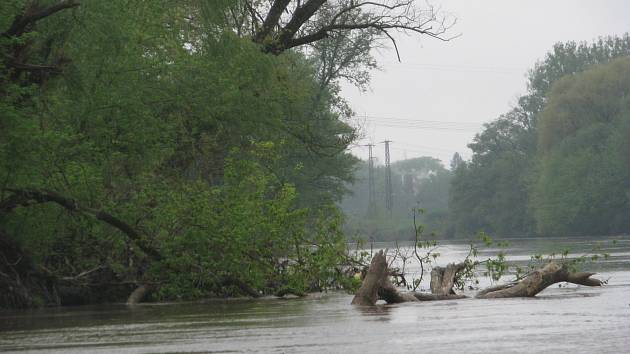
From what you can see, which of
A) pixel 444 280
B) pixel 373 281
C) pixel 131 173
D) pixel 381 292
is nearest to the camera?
pixel 373 281

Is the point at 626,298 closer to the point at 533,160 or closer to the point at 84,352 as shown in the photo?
the point at 84,352

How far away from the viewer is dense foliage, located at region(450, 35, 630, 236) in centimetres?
8425

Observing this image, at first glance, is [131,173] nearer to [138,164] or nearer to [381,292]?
[138,164]

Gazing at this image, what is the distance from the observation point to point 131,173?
66.4 ft

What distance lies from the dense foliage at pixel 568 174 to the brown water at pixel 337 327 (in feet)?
219

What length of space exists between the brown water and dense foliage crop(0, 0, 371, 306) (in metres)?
1.00

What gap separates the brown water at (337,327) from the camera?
1077 cm

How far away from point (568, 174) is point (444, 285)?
7100 centimetres

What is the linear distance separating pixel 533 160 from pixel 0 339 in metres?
98.7

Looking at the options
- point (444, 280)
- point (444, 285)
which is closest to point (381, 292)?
point (444, 285)

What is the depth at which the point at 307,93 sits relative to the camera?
28.5 m

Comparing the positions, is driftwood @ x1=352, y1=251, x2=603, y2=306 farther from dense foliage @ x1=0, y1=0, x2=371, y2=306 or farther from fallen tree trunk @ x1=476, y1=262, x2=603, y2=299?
dense foliage @ x1=0, y1=0, x2=371, y2=306

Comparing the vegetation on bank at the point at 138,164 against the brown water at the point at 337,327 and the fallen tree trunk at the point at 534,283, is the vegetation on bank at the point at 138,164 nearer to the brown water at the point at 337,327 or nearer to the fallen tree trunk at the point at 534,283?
the brown water at the point at 337,327

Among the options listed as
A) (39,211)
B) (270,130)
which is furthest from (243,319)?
(270,130)
